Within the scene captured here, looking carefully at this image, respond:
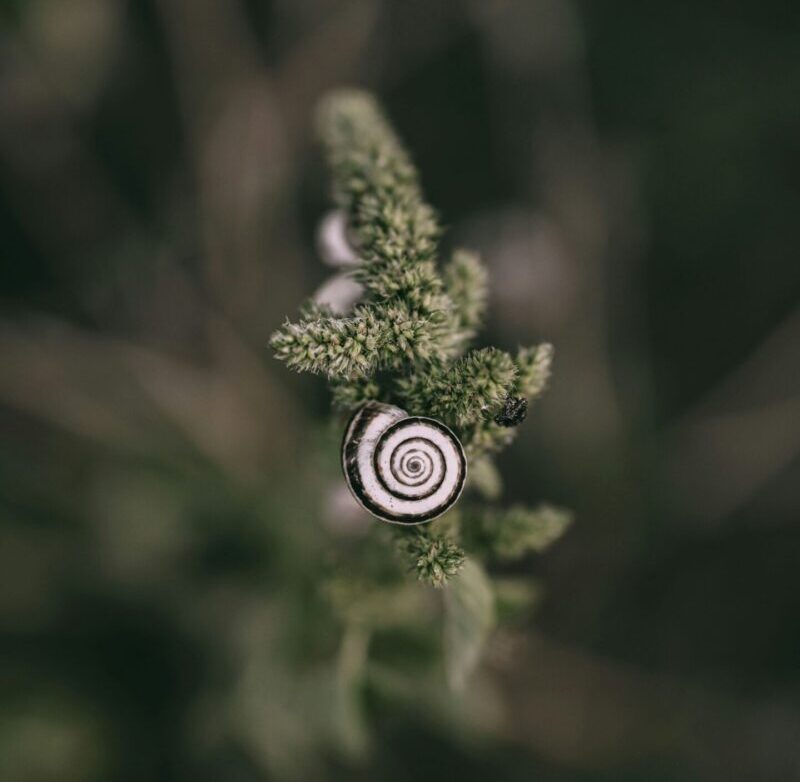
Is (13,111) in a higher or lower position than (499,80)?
lower

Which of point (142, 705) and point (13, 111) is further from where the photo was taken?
point (13, 111)

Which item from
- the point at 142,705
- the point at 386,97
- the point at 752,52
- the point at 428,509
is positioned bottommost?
the point at 142,705

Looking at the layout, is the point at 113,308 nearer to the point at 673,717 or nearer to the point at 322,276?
the point at 322,276

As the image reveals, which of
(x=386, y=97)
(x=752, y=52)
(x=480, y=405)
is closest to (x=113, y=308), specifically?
(x=386, y=97)

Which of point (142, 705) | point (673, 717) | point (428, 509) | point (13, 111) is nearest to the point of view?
point (428, 509)

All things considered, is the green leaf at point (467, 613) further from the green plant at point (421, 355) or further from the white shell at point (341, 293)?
the white shell at point (341, 293)

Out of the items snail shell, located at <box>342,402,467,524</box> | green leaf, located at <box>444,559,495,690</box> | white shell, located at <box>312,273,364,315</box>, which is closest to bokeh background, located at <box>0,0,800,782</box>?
green leaf, located at <box>444,559,495,690</box>

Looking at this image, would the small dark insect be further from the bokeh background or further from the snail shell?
the bokeh background

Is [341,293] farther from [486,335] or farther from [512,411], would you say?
[486,335]
